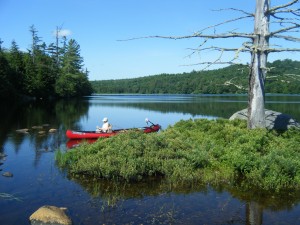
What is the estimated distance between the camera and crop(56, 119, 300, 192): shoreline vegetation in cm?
1178

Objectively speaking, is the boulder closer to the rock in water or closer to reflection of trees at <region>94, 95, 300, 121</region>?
the rock in water

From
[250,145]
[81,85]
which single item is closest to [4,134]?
[250,145]

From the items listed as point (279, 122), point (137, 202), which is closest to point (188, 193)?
point (137, 202)

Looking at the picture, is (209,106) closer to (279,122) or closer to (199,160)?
(279,122)

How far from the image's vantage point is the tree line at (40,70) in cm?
→ 6481

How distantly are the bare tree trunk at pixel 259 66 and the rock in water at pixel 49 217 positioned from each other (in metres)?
11.9

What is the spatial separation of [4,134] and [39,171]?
1312cm

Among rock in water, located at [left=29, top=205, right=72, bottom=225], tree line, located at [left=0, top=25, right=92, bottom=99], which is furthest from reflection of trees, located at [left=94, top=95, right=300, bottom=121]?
rock in water, located at [left=29, top=205, right=72, bottom=225]

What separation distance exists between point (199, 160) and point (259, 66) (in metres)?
6.84

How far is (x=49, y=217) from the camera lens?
8.55 meters

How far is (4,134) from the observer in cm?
2589

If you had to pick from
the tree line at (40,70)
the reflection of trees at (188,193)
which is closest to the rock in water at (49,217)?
the reflection of trees at (188,193)

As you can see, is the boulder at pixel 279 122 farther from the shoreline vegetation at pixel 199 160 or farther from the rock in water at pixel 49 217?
the rock in water at pixel 49 217

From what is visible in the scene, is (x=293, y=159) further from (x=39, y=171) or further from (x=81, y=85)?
(x=81, y=85)
